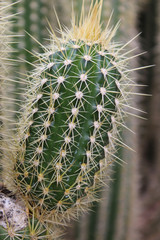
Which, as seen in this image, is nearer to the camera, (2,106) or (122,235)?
(2,106)

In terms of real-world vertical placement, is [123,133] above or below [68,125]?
below

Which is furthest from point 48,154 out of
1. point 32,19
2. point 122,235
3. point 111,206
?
→ point 122,235

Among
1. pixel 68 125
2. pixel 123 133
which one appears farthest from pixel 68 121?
pixel 123 133

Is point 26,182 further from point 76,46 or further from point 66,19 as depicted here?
point 66,19

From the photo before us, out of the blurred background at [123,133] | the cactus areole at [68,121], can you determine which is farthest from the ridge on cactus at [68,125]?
the blurred background at [123,133]

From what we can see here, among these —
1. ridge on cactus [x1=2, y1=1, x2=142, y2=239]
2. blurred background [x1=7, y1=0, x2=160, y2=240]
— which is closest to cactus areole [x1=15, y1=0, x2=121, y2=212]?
ridge on cactus [x1=2, y1=1, x2=142, y2=239]

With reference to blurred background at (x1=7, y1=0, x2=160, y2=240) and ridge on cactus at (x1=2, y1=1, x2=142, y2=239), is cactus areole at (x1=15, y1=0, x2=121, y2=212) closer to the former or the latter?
ridge on cactus at (x1=2, y1=1, x2=142, y2=239)

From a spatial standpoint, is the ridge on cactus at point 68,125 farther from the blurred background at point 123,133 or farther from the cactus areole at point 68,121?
the blurred background at point 123,133

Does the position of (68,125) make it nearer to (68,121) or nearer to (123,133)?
(68,121)
